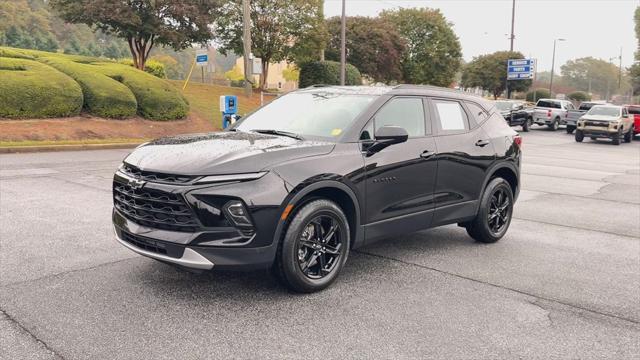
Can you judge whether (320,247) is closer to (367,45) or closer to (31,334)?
(31,334)

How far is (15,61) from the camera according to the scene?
1928 cm

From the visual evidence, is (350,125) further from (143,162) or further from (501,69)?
(501,69)

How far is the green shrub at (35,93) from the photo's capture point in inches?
655

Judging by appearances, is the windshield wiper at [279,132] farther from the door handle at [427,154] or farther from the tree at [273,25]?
the tree at [273,25]

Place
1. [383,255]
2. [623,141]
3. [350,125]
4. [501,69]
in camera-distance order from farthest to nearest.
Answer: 1. [501,69]
2. [623,141]
3. [383,255]
4. [350,125]

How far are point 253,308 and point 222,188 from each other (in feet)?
3.18

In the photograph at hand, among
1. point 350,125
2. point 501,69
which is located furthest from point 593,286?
point 501,69

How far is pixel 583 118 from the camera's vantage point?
26.1 metres

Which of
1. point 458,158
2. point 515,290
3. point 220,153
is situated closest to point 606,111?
point 458,158

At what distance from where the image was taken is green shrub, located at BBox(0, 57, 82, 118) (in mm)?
16641

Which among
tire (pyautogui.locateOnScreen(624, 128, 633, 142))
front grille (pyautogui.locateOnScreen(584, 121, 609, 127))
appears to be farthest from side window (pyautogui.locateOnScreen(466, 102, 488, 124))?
tire (pyautogui.locateOnScreen(624, 128, 633, 142))

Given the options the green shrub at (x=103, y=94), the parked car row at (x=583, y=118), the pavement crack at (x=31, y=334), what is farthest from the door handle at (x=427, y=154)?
the green shrub at (x=103, y=94)

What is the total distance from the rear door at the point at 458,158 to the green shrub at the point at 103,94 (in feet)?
52.2

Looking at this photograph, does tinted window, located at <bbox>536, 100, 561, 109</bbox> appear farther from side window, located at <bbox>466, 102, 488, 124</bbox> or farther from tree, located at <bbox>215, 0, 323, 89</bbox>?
side window, located at <bbox>466, 102, 488, 124</bbox>
